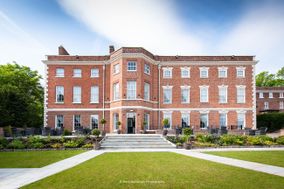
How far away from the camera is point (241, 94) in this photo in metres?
29.0

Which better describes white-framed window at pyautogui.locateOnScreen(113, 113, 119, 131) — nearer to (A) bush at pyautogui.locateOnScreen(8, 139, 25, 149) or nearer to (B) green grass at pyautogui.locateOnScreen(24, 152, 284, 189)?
(A) bush at pyautogui.locateOnScreen(8, 139, 25, 149)

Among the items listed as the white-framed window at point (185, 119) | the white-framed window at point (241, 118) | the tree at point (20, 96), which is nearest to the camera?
the tree at point (20, 96)

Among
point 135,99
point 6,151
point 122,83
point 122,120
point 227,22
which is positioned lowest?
point 6,151

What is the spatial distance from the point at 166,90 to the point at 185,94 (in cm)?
246

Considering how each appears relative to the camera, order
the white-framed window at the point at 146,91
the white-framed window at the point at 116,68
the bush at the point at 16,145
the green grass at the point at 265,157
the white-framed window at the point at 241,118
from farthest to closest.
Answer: the white-framed window at the point at 241,118 < the white-framed window at the point at 146,91 < the white-framed window at the point at 116,68 < the bush at the point at 16,145 < the green grass at the point at 265,157

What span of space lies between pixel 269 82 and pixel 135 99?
2013 inches

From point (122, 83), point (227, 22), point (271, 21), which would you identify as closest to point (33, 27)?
point (227, 22)

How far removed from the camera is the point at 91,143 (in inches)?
730

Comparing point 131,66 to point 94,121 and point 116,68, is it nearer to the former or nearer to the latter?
point 116,68

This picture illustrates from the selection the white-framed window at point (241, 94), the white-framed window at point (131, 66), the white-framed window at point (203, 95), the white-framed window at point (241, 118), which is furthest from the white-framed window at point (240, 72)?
the white-framed window at point (131, 66)

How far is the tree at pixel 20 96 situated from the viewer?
2715 cm

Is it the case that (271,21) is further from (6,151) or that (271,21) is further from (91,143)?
(6,151)

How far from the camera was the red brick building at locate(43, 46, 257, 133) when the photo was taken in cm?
2794

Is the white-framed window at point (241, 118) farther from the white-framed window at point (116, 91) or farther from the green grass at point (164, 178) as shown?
the green grass at point (164, 178)
